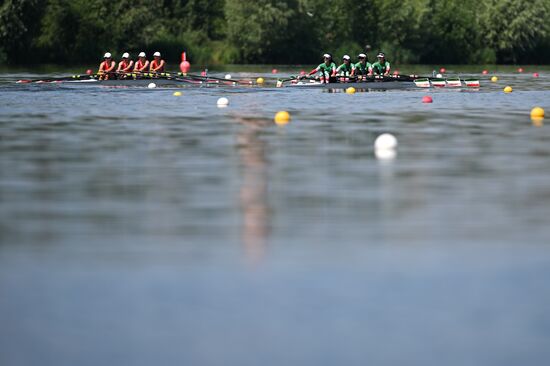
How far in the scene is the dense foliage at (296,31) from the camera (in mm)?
82812

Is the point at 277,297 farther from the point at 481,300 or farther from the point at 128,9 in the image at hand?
the point at 128,9

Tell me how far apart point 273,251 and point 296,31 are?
7736cm

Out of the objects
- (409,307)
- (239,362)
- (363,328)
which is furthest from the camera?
(409,307)

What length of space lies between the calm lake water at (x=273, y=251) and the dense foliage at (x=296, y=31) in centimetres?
6256

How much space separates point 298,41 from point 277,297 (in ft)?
263

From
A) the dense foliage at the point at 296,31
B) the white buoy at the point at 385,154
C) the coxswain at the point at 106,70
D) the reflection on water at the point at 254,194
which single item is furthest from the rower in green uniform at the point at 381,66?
the dense foliage at the point at 296,31

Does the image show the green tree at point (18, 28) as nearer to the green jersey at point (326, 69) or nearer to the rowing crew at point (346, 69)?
the rowing crew at point (346, 69)

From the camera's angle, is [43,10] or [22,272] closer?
[22,272]

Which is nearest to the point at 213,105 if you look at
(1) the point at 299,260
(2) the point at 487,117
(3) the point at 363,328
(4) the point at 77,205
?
(2) the point at 487,117

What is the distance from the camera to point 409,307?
846 cm

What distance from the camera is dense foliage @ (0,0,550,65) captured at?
82.8 m

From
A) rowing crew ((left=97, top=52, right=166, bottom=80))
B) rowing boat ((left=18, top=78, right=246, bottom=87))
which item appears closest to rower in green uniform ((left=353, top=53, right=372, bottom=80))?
rowing boat ((left=18, top=78, right=246, bottom=87))

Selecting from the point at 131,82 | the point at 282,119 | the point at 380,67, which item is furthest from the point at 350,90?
the point at 282,119

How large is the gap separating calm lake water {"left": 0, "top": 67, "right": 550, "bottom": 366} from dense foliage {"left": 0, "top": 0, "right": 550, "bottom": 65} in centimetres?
6256
